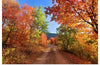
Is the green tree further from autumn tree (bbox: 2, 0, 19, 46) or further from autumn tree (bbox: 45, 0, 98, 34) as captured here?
autumn tree (bbox: 45, 0, 98, 34)

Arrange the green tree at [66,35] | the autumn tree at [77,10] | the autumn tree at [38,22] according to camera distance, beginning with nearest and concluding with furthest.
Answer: the autumn tree at [77,10] → the autumn tree at [38,22] → the green tree at [66,35]

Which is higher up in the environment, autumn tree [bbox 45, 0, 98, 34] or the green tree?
autumn tree [bbox 45, 0, 98, 34]

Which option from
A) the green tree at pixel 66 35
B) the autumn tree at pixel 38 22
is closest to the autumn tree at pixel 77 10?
the autumn tree at pixel 38 22

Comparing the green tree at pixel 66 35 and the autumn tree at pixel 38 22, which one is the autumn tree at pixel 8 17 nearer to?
the autumn tree at pixel 38 22

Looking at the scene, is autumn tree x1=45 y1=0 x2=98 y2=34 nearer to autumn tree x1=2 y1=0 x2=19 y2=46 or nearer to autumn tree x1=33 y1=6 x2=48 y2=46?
autumn tree x1=2 y1=0 x2=19 y2=46

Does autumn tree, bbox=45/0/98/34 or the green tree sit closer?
autumn tree, bbox=45/0/98/34

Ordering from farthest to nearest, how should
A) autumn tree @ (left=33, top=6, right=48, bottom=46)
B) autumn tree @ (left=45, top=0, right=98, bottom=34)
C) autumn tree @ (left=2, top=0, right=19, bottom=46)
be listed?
autumn tree @ (left=33, top=6, right=48, bottom=46) < autumn tree @ (left=2, top=0, right=19, bottom=46) < autumn tree @ (left=45, top=0, right=98, bottom=34)

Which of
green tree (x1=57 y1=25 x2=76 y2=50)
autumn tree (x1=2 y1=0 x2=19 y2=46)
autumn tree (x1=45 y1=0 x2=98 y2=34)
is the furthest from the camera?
green tree (x1=57 y1=25 x2=76 y2=50)

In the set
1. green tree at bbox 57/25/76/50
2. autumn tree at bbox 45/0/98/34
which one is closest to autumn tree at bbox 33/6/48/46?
green tree at bbox 57/25/76/50

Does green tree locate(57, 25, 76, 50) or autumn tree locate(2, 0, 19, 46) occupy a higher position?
autumn tree locate(2, 0, 19, 46)

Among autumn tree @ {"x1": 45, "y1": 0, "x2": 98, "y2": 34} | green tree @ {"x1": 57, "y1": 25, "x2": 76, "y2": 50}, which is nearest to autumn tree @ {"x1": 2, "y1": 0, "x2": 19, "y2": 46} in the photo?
autumn tree @ {"x1": 45, "y1": 0, "x2": 98, "y2": 34}

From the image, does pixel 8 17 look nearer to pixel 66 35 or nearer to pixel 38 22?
pixel 38 22

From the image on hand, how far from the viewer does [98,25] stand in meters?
3.04

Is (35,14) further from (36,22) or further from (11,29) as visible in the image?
(11,29)
